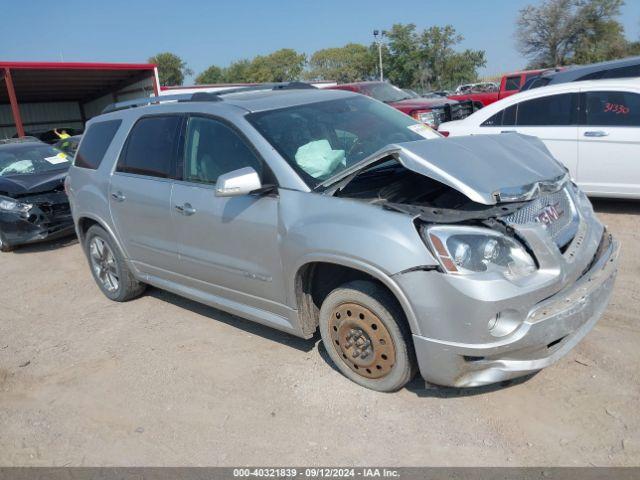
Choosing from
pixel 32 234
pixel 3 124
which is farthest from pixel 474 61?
pixel 32 234

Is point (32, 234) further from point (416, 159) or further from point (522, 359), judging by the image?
point (522, 359)

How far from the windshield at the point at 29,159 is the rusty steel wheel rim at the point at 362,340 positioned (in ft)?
23.5

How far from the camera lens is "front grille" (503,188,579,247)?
306 cm

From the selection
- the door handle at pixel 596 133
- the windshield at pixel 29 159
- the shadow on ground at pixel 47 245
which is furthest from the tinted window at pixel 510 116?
the windshield at pixel 29 159

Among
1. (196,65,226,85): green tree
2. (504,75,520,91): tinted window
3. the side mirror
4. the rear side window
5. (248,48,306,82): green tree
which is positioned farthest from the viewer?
(196,65,226,85): green tree

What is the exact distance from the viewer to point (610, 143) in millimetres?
6379

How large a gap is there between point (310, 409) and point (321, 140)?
5.90 feet

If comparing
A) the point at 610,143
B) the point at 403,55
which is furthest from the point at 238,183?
the point at 403,55

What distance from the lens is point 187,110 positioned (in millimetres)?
4324

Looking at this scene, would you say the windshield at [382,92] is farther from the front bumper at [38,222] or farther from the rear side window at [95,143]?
the rear side window at [95,143]

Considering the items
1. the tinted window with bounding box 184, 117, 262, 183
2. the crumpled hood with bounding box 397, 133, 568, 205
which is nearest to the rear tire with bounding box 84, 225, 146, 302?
the tinted window with bounding box 184, 117, 262, 183

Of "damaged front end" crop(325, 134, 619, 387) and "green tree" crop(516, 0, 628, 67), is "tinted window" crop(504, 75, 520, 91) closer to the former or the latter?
"damaged front end" crop(325, 134, 619, 387)

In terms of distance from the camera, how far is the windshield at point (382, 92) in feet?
43.1

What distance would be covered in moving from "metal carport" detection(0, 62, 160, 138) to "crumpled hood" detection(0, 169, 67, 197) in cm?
1557
